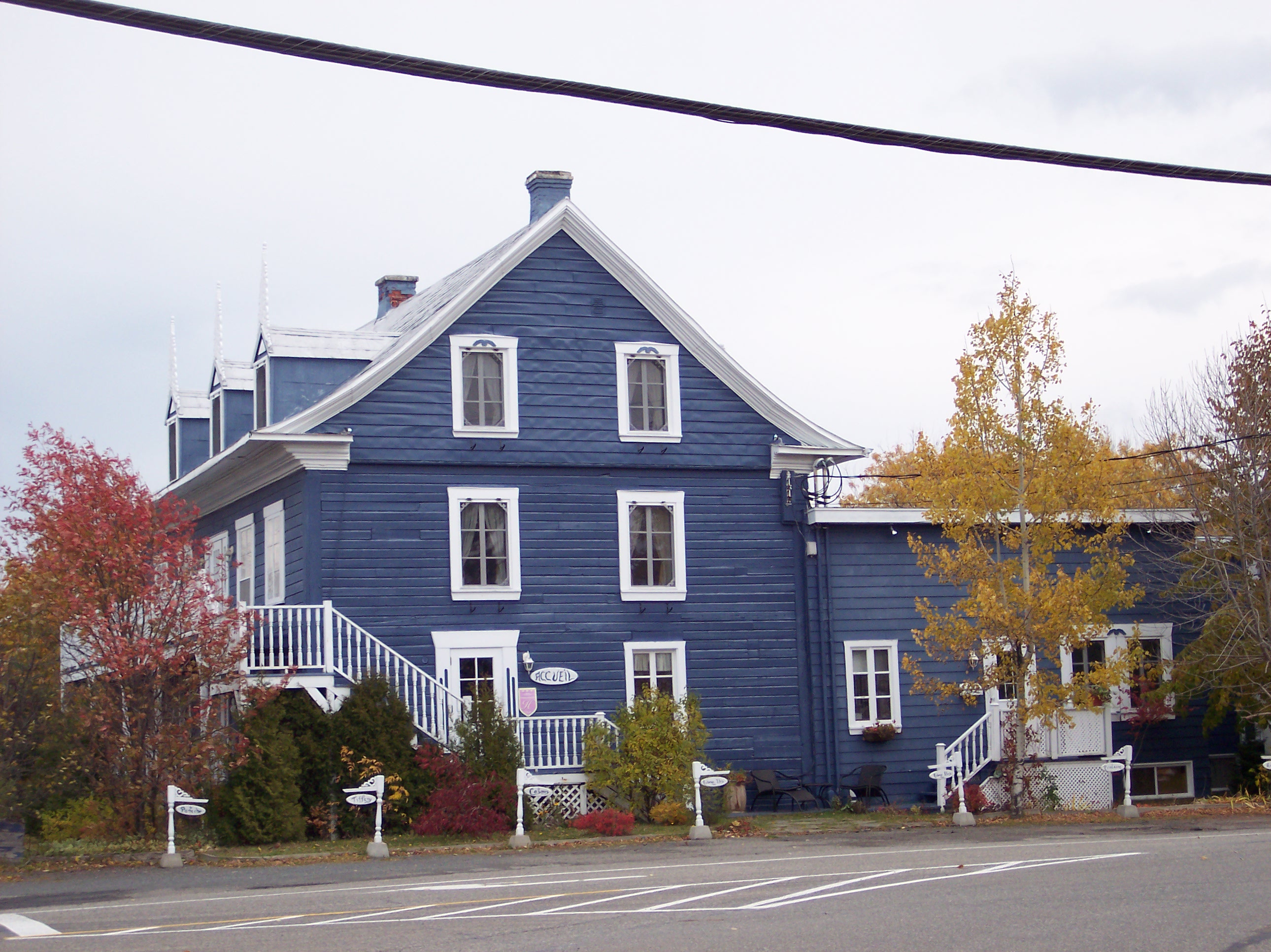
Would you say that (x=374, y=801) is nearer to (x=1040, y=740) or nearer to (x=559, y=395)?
(x=559, y=395)

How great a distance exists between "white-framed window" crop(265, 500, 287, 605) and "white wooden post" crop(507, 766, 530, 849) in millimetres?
6354

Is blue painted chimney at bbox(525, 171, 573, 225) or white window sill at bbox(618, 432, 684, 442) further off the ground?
blue painted chimney at bbox(525, 171, 573, 225)

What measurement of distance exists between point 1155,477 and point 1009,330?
7956 millimetres

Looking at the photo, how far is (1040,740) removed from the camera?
24750 mm

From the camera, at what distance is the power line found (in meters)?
7.73

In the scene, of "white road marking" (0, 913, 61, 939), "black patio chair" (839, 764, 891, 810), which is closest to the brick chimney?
"black patio chair" (839, 764, 891, 810)

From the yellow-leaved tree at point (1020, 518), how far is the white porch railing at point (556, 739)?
17.2ft

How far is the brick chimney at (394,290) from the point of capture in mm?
32906

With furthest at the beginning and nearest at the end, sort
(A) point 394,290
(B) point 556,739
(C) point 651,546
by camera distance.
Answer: (A) point 394,290, (C) point 651,546, (B) point 556,739

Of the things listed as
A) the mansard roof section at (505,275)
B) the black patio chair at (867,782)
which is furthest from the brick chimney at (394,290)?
the black patio chair at (867,782)

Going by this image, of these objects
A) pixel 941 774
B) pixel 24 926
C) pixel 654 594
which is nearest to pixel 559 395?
pixel 654 594

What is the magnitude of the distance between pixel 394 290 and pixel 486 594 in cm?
A: 1088

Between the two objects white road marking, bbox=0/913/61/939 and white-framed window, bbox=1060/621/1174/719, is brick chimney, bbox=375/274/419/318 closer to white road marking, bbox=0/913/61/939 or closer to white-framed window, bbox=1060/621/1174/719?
white-framed window, bbox=1060/621/1174/719

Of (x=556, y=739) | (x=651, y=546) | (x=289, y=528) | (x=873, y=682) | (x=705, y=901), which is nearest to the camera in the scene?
(x=705, y=901)
